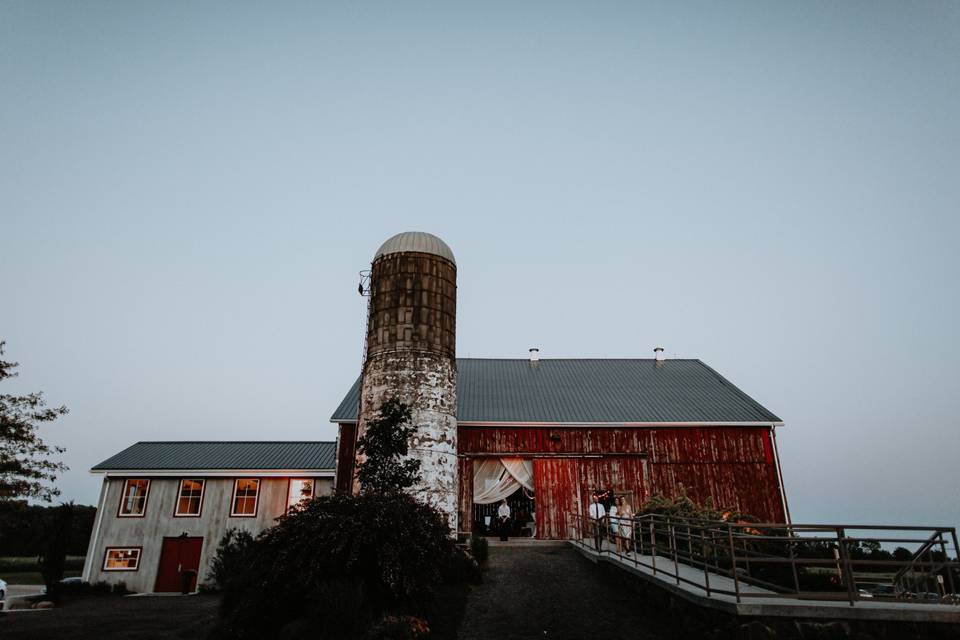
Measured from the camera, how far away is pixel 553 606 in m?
11.7

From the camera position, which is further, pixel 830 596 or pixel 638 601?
pixel 638 601

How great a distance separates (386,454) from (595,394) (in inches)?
593

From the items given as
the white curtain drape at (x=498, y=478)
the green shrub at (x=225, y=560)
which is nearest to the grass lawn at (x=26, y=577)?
the green shrub at (x=225, y=560)

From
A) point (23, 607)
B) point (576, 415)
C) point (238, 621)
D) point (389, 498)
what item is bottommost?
point (23, 607)

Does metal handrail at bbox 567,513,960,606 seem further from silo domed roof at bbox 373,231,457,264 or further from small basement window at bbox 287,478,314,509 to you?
small basement window at bbox 287,478,314,509

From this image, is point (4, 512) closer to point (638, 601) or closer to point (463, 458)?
point (463, 458)

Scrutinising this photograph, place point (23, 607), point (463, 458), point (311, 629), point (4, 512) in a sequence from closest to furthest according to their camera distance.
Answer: point (311, 629) < point (23, 607) < point (4, 512) < point (463, 458)

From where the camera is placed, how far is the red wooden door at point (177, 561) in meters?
22.1

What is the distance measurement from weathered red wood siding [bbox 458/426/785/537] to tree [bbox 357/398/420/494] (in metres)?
8.77

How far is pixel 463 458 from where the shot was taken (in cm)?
2316

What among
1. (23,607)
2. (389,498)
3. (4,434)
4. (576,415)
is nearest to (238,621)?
(389,498)

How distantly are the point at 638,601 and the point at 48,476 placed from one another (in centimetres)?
2276

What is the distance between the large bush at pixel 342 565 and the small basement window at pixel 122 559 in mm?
15220

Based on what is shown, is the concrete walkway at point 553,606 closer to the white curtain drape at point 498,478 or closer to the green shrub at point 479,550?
the green shrub at point 479,550
